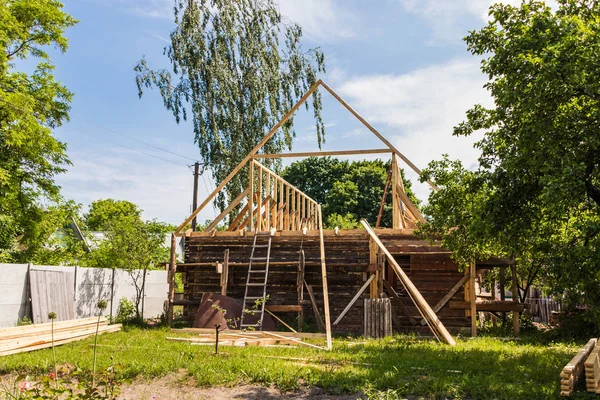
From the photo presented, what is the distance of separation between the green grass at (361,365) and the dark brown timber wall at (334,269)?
3505 mm

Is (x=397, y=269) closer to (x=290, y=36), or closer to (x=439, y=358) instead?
(x=439, y=358)


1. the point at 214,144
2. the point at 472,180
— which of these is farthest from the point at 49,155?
the point at 472,180

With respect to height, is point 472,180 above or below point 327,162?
below

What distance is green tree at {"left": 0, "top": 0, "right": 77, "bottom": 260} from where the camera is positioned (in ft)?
63.2

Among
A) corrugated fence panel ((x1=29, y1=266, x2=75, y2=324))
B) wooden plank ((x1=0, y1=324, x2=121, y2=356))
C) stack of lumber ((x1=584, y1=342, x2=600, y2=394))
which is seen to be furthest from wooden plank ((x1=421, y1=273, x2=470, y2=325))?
corrugated fence panel ((x1=29, y1=266, x2=75, y2=324))

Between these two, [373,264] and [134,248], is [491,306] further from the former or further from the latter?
[134,248]

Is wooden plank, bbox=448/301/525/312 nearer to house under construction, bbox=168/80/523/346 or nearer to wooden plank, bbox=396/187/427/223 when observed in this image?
house under construction, bbox=168/80/523/346

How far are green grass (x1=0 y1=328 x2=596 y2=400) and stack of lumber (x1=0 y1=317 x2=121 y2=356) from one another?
1.08 feet

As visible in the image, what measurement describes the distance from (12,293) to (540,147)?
43.5 ft

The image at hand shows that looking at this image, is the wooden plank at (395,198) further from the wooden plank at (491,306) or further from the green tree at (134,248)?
the green tree at (134,248)

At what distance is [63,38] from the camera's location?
2169cm

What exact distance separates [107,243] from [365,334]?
39.0 ft

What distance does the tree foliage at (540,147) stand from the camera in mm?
8359

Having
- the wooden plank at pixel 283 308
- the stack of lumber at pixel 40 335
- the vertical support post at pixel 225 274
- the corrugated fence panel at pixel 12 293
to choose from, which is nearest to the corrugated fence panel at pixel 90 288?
the corrugated fence panel at pixel 12 293
